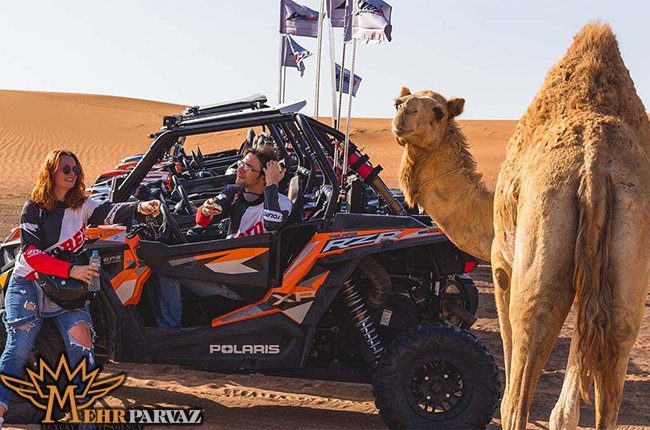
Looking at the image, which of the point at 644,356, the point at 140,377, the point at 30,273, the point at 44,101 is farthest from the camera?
the point at 44,101

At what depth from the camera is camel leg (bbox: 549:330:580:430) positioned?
3643 mm

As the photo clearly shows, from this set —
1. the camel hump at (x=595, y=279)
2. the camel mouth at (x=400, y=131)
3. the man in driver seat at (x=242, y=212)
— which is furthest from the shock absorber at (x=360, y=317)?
the camel hump at (x=595, y=279)

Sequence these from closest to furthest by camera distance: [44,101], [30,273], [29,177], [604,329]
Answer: [604,329] → [30,273] → [29,177] → [44,101]

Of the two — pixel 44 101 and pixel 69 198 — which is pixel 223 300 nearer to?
pixel 69 198

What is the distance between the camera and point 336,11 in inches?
573

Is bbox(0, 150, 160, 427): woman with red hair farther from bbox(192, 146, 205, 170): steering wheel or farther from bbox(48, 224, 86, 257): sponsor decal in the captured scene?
bbox(192, 146, 205, 170): steering wheel

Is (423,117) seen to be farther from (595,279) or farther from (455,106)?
(595,279)

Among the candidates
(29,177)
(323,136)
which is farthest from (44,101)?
(323,136)

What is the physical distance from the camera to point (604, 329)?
3555 mm

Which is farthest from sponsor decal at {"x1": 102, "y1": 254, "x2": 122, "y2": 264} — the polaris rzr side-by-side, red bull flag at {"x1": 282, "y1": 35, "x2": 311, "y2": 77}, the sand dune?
the sand dune

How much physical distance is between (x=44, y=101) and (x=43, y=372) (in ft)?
188

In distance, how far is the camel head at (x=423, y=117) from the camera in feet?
16.7

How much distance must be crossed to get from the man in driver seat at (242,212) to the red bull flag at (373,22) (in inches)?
198

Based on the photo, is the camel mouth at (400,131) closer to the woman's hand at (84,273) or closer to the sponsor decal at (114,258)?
the woman's hand at (84,273)
